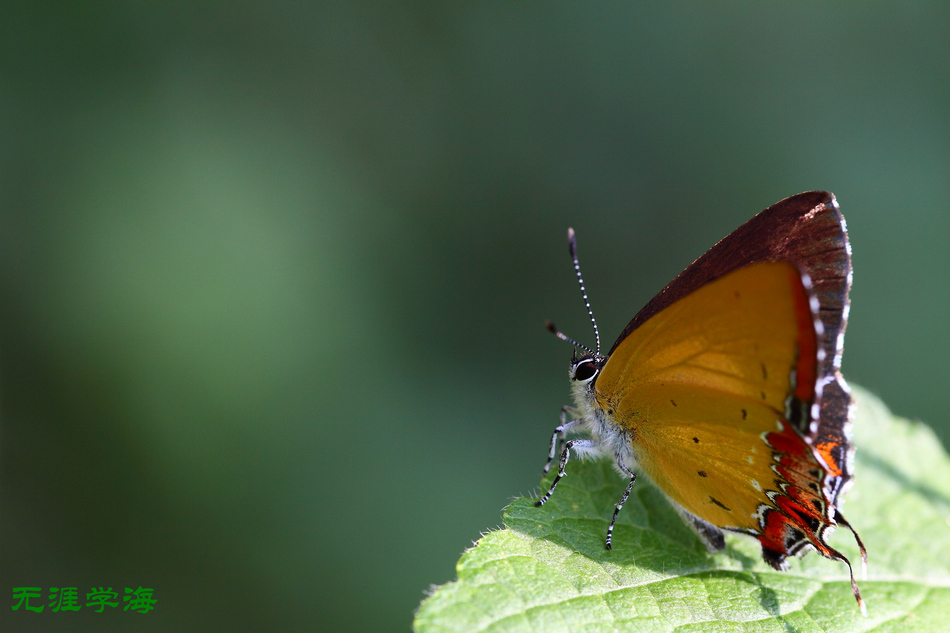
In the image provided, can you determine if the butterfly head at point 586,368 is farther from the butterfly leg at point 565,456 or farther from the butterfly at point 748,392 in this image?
the butterfly leg at point 565,456

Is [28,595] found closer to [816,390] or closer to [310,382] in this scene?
[310,382]

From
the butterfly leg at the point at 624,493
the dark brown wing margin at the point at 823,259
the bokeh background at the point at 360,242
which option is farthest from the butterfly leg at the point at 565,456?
the bokeh background at the point at 360,242

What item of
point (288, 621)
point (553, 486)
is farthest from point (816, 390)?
point (288, 621)

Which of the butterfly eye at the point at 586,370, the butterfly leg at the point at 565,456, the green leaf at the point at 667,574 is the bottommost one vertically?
the green leaf at the point at 667,574

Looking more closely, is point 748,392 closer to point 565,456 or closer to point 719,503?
point 719,503
